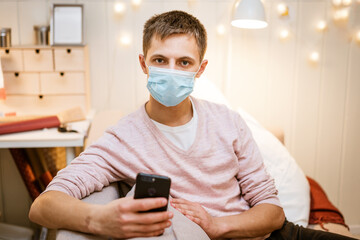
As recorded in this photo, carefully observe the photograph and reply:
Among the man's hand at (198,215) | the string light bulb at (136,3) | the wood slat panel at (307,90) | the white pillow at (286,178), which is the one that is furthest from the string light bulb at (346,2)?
the man's hand at (198,215)

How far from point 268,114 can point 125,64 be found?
3.11 ft

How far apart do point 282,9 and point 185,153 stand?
4.38 feet

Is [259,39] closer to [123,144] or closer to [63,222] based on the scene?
[123,144]

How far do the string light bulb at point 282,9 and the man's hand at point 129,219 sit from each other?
161 centimetres

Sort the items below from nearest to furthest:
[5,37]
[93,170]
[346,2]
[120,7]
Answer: [93,170]
[5,37]
[120,7]
[346,2]

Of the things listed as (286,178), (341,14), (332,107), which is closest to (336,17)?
(341,14)

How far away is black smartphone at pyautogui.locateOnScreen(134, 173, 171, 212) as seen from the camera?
84 cm

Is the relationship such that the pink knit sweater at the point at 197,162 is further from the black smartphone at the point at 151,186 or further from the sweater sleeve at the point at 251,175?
the black smartphone at the point at 151,186

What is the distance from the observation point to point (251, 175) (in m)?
1.25

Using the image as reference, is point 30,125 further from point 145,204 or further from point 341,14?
point 341,14

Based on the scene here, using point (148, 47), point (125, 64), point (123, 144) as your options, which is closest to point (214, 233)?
point (123, 144)

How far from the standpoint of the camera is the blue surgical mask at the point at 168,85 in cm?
115

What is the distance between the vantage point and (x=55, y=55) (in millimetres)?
1878

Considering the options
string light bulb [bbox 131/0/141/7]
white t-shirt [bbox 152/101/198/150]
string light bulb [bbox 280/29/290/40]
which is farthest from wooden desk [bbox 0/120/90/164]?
string light bulb [bbox 280/29/290/40]
